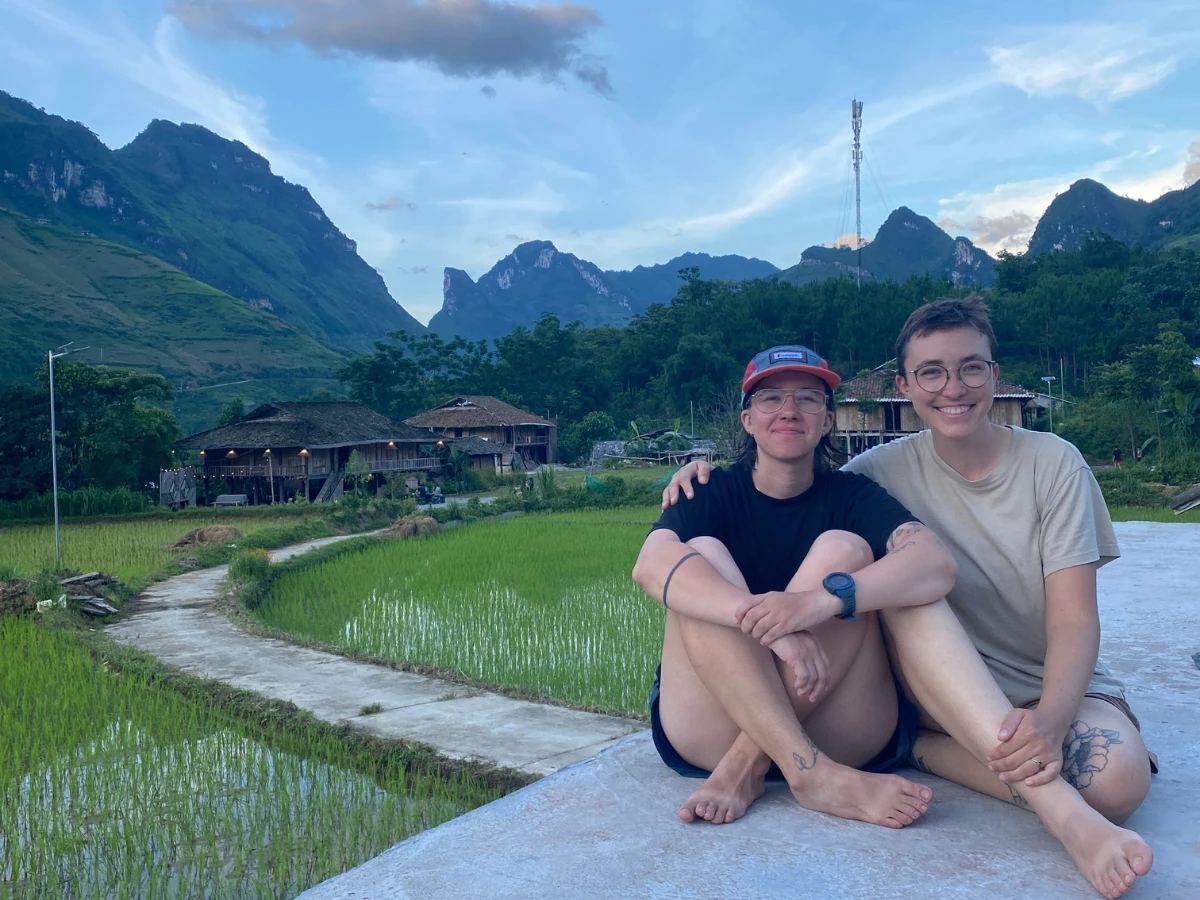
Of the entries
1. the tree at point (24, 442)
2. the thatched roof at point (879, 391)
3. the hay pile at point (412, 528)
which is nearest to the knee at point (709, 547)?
the hay pile at point (412, 528)

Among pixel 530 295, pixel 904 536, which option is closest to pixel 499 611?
pixel 904 536

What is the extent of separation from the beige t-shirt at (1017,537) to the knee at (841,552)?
301mm

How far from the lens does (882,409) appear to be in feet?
91.4

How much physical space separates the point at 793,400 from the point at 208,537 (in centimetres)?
1209

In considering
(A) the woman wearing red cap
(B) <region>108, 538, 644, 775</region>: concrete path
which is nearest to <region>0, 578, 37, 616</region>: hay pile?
(B) <region>108, 538, 644, 775</region>: concrete path

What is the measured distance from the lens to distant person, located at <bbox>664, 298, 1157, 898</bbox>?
183 centimetres

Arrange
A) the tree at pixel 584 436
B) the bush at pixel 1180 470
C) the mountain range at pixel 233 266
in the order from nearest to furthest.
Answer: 1. the bush at pixel 1180 470
2. the tree at pixel 584 436
3. the mountain range at pixel 233 266

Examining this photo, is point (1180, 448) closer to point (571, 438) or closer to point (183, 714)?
point (183, 714)

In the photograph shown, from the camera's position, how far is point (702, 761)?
2.24 metres

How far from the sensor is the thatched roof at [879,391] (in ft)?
87.8

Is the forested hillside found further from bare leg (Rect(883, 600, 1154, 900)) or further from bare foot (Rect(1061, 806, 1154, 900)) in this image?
bare foot (Rect(1061, 806, 1154, 900))

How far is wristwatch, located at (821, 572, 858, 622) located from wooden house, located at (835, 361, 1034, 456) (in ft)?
83.1

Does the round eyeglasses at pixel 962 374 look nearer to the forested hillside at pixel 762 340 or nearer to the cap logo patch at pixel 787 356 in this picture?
the cap logo patch at pixel 787 356

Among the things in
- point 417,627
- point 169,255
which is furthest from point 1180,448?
point 169,255
